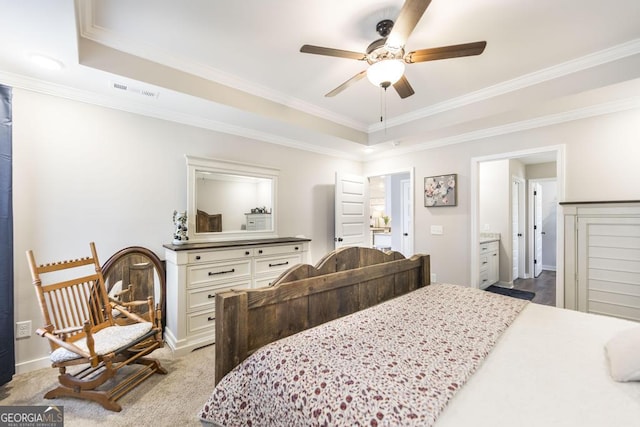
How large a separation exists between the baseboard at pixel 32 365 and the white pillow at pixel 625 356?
3692 mm

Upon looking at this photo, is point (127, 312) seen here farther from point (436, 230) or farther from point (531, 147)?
point (531, 147)

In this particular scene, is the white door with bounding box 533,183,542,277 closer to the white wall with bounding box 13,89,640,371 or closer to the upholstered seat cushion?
the white wall with bounding box 13,89,640,371

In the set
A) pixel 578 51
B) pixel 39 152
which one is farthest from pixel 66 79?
pixel 578 51

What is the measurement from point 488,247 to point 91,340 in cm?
511

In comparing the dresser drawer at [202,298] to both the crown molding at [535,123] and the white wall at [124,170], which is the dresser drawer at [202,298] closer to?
the white wall at [124,170]

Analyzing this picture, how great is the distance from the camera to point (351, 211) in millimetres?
4387

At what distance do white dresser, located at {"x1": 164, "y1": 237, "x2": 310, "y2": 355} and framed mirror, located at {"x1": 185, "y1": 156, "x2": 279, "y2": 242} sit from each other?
0.44 m

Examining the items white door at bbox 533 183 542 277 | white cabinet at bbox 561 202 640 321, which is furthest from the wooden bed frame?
white door at bbox 533 183 542 277

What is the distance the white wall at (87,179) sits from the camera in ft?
7.18

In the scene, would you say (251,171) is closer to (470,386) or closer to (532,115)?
(470,386)

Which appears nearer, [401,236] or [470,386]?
[470,386]

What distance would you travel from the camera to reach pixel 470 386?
922mm

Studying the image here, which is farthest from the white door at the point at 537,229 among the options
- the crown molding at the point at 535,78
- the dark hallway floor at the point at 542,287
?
the crown molding at the point at 535,78

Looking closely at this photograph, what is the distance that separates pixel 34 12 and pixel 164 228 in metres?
1.85
